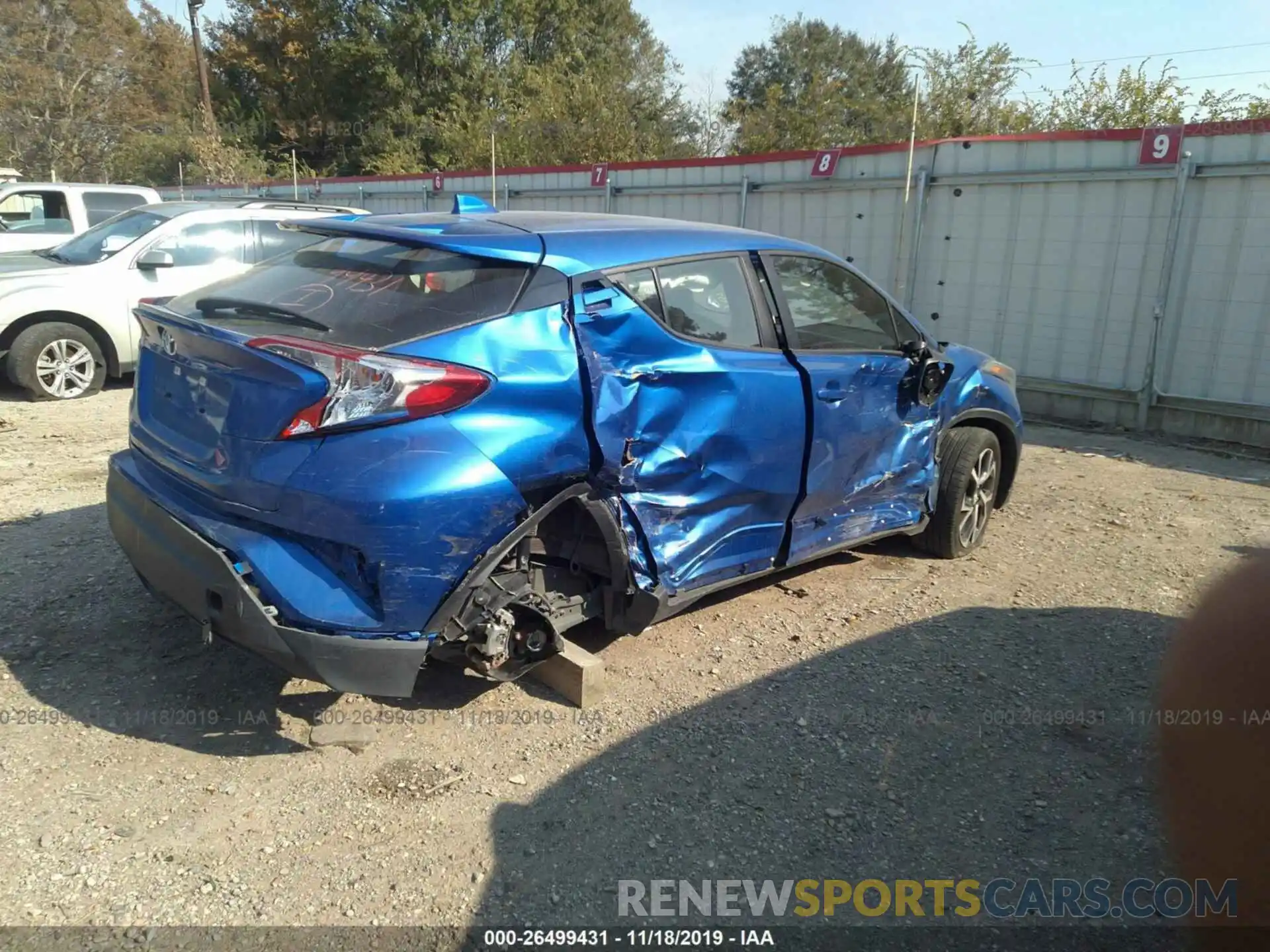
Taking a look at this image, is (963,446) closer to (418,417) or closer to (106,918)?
(418,417)

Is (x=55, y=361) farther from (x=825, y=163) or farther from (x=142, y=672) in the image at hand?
(x=825, y=163)

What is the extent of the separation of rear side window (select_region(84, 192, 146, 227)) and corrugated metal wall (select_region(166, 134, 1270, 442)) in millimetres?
7668

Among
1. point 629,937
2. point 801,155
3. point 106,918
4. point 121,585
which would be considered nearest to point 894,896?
point 629,937

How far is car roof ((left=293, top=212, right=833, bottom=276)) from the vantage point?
3.18m

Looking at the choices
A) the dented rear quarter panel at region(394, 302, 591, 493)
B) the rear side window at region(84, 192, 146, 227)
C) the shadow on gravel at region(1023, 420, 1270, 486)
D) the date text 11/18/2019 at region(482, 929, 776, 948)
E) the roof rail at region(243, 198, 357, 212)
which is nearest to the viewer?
the date text 11/18/2019 at region(482, 929, 776, 948)

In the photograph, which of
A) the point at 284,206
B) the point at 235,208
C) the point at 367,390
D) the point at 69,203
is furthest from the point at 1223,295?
the point at 69,203

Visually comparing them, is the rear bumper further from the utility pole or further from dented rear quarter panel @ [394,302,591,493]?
the utility pole

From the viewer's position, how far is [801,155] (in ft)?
33.4

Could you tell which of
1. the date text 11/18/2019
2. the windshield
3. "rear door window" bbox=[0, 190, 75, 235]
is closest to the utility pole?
"rear door window" bbox=[0, 190, 75, 235]

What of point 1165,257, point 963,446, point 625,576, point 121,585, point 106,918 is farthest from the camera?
point 1165,257

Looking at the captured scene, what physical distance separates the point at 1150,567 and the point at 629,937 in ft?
13.0

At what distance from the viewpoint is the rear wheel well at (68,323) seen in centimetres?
784

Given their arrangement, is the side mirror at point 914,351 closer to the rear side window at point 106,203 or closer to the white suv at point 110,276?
the white suv at point 110,276

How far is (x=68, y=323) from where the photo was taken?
8.08m
